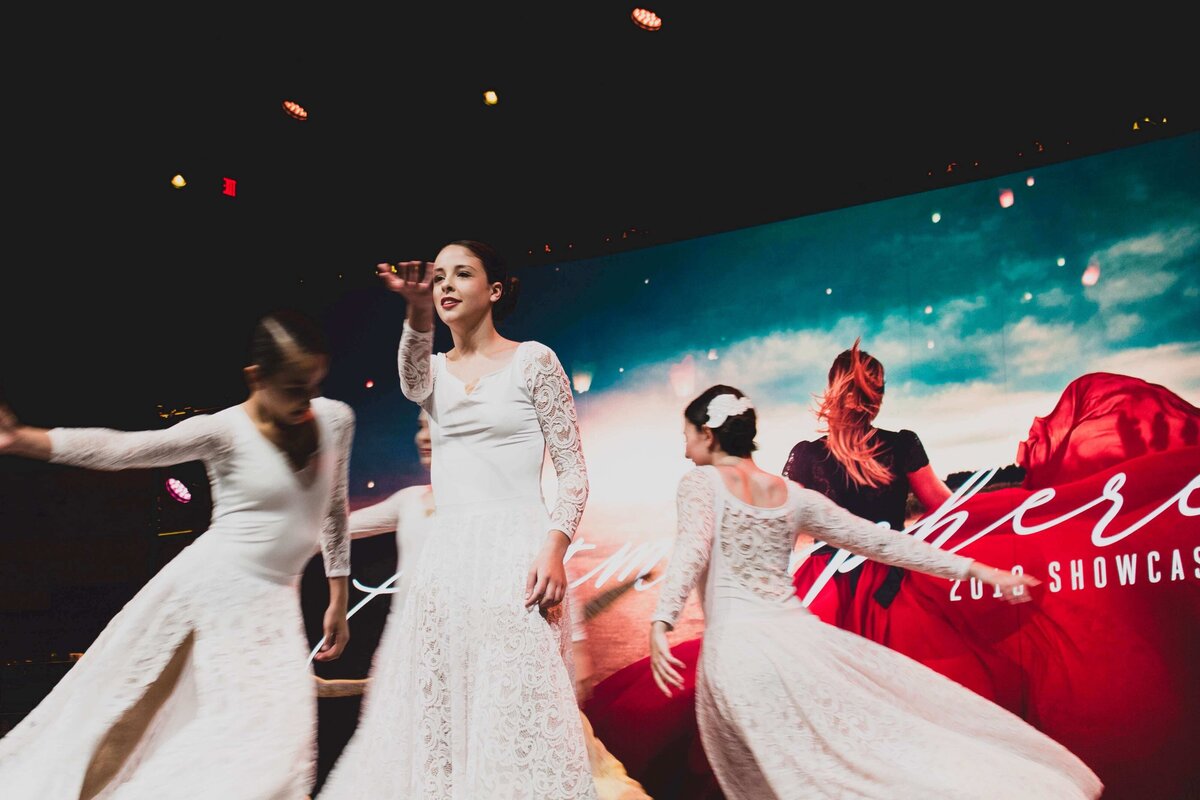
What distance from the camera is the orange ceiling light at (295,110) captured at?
5.63 metres

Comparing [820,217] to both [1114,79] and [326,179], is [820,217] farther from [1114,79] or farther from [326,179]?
[326,179]

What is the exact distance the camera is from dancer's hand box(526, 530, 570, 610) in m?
2.06

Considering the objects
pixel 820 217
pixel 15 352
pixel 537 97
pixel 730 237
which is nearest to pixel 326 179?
pixel 537 97

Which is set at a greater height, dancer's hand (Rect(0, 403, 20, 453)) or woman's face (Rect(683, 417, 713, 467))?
woman's face (Rect(683, 417, 713, 467))

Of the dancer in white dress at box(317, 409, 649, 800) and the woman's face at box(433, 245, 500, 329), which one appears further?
the dancer in white dress at box(317, 409, 649, 800)

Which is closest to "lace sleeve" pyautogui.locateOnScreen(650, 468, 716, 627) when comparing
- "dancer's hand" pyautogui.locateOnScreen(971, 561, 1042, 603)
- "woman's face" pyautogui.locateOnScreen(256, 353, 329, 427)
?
"dancer's hand" pyautogui.locateOnScreen(971, 561, 1042, 603)

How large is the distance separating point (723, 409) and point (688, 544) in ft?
1.92

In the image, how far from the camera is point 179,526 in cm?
623

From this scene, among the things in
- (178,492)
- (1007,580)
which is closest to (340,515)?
(1007,580)

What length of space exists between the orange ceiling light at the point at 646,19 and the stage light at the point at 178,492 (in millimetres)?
3764

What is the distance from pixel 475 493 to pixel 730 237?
10.5ft

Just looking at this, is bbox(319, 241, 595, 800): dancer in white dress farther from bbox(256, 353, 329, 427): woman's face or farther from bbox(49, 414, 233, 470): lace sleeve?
bbox(49, 414, 233, 470): lace sleeve

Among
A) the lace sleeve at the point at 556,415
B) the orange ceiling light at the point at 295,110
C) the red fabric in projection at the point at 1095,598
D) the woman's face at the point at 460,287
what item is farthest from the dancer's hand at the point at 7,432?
the orange ceiling light at the point at 295,110

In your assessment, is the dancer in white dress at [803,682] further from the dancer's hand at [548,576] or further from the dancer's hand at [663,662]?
the dancer's hand at [548,576]
